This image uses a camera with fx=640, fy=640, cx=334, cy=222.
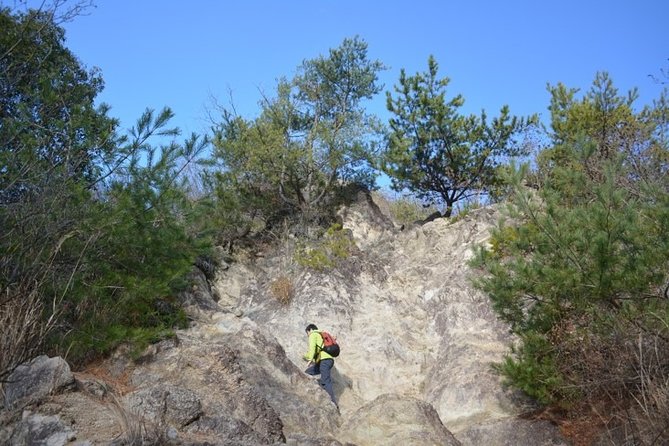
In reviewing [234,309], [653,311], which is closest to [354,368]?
[234,309]

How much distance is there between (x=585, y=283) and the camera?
8.06 m

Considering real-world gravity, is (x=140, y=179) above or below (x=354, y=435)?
above

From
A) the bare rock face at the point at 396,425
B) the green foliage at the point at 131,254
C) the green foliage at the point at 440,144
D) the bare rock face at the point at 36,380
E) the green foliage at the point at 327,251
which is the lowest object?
the bare rock face at the point at 396,425

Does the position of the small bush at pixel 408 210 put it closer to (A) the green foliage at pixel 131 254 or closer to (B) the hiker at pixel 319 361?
(B) the hiker at pixel 319 361

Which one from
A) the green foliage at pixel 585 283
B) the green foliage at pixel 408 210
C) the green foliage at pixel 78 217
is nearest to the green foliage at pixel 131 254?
the green foliage at pixel 78 217

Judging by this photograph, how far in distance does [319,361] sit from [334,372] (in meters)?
1.33

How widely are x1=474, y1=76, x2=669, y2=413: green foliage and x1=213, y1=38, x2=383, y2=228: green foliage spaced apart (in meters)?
9.31

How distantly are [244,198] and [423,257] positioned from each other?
5.36 m

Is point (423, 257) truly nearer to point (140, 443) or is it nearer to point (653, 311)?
point (653, 311)

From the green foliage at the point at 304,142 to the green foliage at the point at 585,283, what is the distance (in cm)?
931

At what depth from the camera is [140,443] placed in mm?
5547

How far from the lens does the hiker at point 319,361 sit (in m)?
11.4

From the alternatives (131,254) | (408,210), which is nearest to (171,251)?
(131,254)

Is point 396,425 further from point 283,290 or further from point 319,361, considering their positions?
point 283,290
